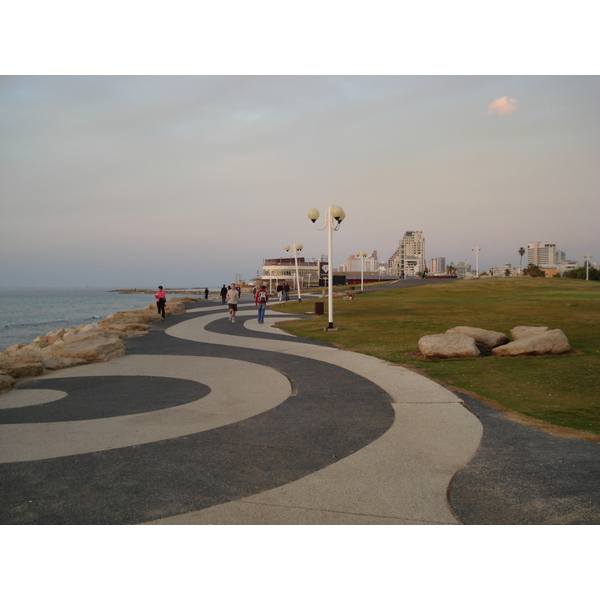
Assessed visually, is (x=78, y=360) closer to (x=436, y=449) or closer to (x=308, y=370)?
(x=308, y=370)

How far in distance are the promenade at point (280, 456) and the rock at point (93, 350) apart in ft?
7.17

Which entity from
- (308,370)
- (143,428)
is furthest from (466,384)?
(143,428)

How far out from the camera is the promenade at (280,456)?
14.0 feet

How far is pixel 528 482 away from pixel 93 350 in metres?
11.4

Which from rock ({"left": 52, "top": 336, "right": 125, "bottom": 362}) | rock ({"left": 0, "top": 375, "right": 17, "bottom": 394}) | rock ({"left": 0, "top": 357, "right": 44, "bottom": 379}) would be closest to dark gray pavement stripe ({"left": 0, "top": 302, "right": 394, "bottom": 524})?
rock ({"left": 0, "top": 375, "right": 17, "bottom": 394})

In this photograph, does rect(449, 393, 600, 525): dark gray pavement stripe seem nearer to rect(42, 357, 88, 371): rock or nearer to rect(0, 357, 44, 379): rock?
rect(0, 357, 44, 379): rock

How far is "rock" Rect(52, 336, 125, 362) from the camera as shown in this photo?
12461mm

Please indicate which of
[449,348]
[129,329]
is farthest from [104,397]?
[129,329]

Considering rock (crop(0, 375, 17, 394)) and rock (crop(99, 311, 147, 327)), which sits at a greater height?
rock (crop(0, 375, 17, 394))

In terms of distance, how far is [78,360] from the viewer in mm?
12242

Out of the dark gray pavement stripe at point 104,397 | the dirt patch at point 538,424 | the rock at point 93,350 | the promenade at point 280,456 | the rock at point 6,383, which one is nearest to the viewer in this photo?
the promenade at point 280,456

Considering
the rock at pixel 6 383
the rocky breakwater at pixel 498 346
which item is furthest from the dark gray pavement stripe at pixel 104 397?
Result: the rocky breakwater at pixel 498 346

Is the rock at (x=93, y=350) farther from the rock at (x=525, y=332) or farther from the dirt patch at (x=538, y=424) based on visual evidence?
the rock at (x=525, y=332)

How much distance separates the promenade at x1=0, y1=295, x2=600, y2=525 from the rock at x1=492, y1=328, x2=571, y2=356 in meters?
3.61
